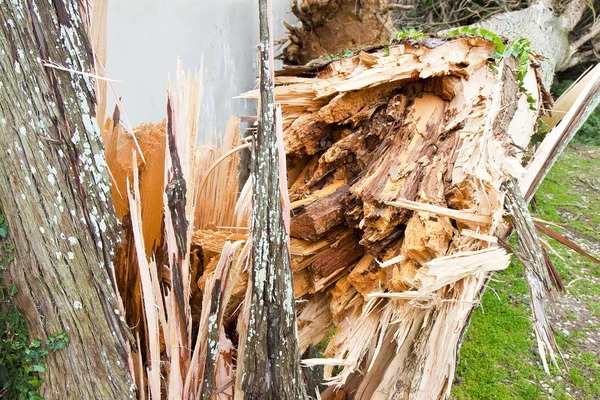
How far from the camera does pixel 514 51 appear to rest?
70.9 inches

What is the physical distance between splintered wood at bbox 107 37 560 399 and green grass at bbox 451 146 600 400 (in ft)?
4.25

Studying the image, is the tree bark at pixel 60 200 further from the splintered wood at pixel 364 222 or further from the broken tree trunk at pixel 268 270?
the broken tree trunk at pixel 268 270

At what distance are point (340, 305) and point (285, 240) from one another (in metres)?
0.54

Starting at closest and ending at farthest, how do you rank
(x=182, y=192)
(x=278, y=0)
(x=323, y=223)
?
(x=182, y=192), (x=323, y=223), (x=278, y=0)

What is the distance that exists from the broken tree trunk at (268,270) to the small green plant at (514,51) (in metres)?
→ 1.05

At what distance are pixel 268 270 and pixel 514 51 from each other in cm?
140

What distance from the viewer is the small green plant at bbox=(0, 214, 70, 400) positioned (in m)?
0.95

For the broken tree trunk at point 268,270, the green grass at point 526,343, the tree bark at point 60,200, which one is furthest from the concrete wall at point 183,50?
the green grass at point 526,343

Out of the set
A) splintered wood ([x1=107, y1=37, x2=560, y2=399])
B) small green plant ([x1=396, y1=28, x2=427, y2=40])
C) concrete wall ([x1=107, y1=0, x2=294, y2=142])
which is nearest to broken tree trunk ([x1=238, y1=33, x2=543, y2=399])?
splintered wood ([x1=107, y1=37, x2=560, y2=399])

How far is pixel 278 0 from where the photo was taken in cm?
402

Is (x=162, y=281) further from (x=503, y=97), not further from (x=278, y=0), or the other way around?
(x=278, y=0)

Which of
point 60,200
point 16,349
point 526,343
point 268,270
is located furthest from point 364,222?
point 526,343

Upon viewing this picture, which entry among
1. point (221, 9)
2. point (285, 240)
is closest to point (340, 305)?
point (285, 240)

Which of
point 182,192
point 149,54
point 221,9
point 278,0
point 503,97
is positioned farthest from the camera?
point 278,0
